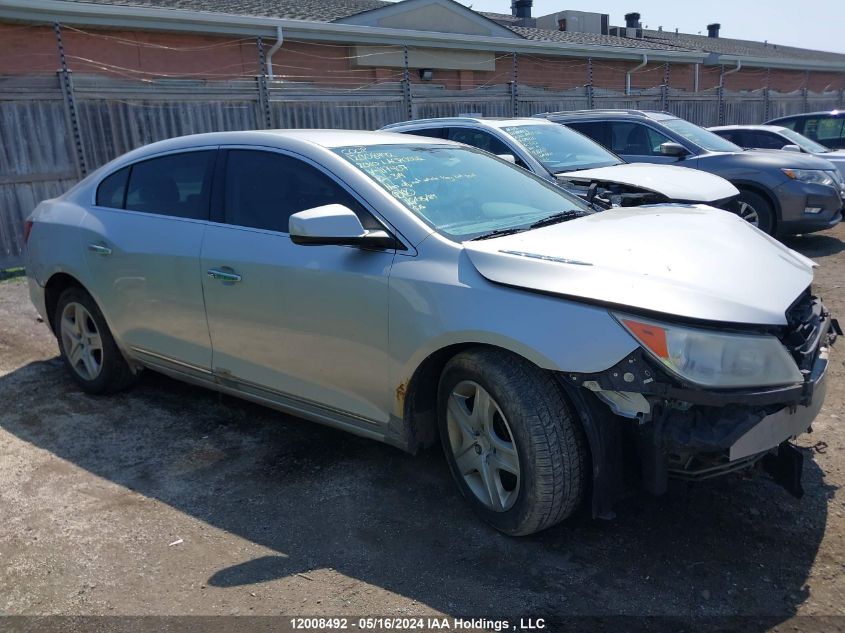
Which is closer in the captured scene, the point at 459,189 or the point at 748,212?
the point at 459,189

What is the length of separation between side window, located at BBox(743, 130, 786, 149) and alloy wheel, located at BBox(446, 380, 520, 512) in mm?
10971

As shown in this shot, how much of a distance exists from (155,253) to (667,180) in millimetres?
4873

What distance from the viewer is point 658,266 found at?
295cm

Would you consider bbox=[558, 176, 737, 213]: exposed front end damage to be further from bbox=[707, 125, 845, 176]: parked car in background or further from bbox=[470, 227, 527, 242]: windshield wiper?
bbox=[707, 125, 845, 176]: parked car in background

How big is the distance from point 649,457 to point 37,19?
12.0 metres

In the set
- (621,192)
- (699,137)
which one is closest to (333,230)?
(621,192)

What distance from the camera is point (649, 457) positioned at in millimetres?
2762

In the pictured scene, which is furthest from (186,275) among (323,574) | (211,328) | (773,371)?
(773,371)

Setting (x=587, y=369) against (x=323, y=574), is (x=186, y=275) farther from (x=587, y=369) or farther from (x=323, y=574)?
(x=587, y=369)

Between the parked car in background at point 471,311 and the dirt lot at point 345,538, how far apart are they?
27 cm

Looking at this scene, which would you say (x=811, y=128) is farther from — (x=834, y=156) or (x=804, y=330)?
(x=804, y=330)

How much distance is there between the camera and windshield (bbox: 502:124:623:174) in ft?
25.7

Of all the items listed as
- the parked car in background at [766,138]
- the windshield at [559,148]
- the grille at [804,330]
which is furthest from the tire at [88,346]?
the parked car in background at [766,138]

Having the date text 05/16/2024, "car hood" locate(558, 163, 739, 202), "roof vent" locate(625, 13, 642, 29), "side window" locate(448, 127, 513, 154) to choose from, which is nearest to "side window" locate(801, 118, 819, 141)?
"car hood" locate(558, 163, 739, 202)
